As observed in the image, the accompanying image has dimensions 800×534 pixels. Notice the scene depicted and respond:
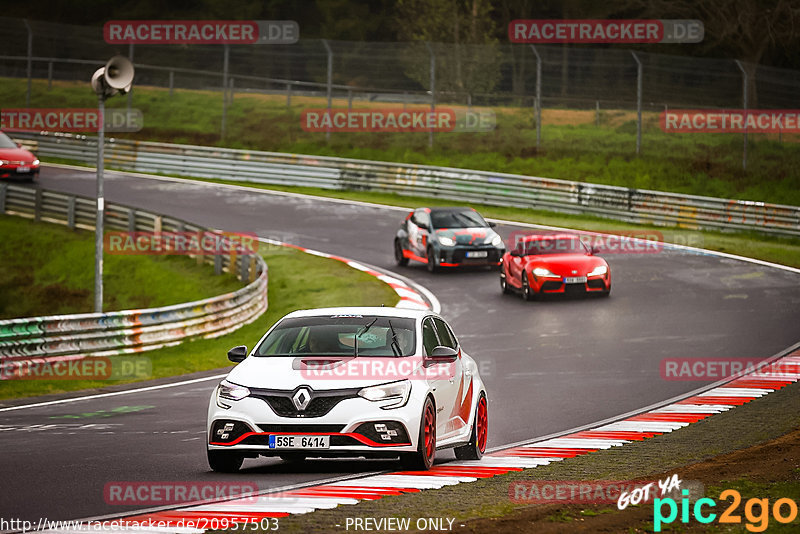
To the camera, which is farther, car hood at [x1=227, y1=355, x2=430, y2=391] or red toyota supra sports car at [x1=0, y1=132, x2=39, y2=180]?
red toyota supra sports car at [x1=0, y1=132, x2=39, y2=180]

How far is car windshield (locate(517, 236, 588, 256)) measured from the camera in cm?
2350

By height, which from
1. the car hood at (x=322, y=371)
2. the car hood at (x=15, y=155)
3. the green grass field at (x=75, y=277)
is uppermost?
the car hood at (x=15, y=155)

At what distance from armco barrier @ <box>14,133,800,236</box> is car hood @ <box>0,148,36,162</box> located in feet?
17.5

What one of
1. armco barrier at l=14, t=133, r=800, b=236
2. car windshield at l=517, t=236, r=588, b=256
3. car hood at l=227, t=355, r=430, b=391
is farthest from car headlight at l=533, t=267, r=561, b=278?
car hood at l=227, t=355, r=430, b=391

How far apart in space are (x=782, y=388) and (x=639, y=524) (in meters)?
8.92

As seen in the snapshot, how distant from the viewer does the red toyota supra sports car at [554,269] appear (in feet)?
75.4

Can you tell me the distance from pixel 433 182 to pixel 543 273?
15375 mm

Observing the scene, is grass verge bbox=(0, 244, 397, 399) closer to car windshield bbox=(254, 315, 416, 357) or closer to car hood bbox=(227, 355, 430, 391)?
car windshield bbox=(254, 315, 416, 357)

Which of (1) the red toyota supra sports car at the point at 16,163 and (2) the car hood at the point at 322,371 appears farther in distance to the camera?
(1) the red toyota supra sports car at the point at 16,163

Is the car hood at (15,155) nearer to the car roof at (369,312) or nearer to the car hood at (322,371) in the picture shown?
the car roof at (369,312)

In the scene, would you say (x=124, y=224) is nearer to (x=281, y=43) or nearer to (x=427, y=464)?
(x=281, y=43)

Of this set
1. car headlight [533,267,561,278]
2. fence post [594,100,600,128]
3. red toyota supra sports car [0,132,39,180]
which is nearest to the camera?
car headlight [533,267,561,278]

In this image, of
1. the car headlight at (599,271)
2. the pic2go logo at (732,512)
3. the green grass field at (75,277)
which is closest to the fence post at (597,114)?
the green grass field at (75,277)

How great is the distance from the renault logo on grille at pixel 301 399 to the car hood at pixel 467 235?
671 inches
